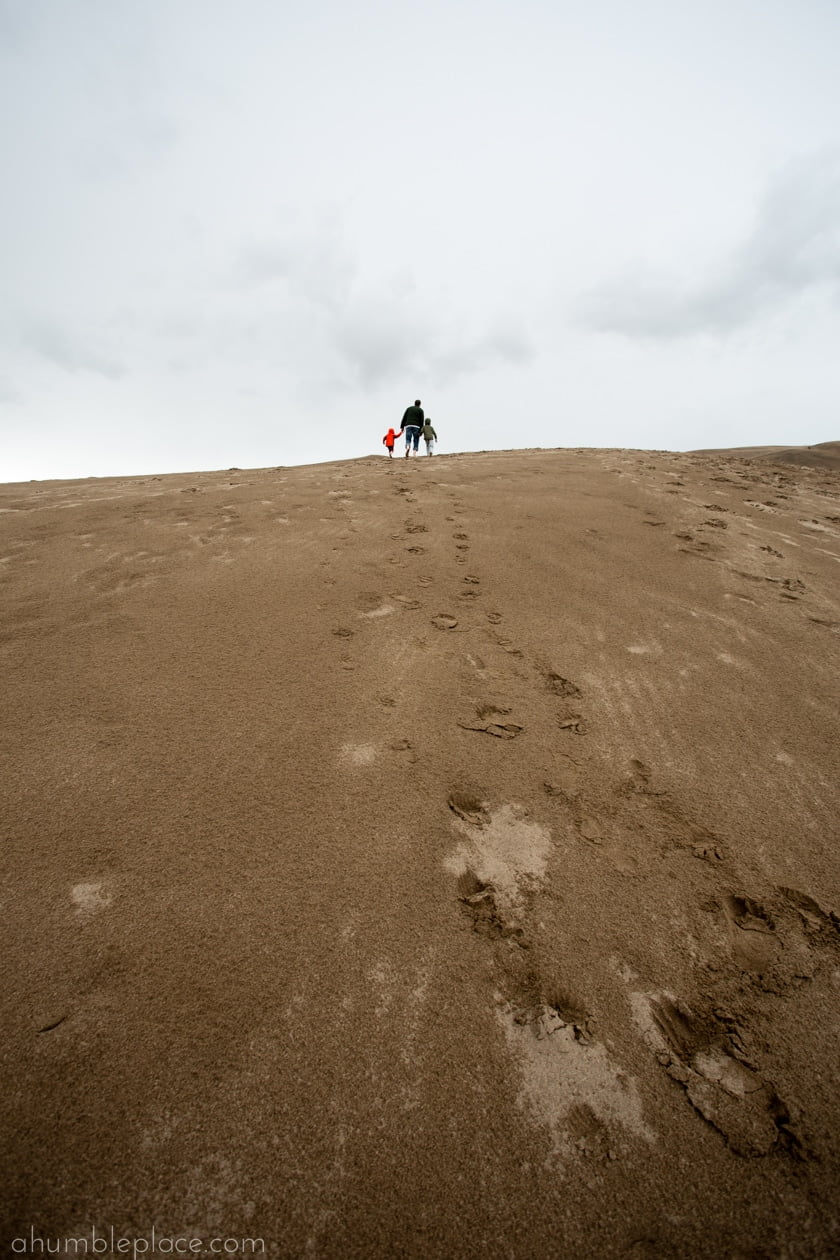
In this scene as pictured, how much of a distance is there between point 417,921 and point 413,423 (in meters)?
10.1

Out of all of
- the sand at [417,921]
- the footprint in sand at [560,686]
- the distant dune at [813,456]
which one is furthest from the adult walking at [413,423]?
the distant dune at [813,456]

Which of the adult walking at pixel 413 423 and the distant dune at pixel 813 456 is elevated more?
the adult walking at pixel 413 423

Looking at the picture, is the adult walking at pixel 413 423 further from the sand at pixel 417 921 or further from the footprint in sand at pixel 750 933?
the footprint in sand at pixel 750 933

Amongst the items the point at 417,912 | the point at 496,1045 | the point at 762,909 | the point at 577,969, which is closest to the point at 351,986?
the point at 417,912

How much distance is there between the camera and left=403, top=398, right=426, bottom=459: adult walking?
1027cm

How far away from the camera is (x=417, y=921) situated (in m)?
1.76

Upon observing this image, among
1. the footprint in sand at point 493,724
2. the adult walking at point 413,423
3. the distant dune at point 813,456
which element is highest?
the adult walking at point 413,423

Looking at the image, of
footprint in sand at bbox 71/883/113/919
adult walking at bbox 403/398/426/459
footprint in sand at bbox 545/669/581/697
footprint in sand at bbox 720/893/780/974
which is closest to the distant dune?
adult walking at bbox 403/398/426/459

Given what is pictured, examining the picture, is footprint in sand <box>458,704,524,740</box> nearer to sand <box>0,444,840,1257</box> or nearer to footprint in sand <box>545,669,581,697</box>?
sand <box>0,444,840,1257</box>

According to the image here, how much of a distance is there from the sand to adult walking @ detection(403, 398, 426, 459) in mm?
7571

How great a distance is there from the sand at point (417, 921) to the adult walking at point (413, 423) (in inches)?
298

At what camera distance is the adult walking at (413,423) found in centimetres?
1027

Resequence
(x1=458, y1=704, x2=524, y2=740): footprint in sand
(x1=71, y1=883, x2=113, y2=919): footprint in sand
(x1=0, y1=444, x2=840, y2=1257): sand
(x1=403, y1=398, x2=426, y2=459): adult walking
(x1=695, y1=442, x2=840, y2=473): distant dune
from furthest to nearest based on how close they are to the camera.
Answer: (x1=695, y1=442, x2=840, y2=473): distant dune → (x1=403, y1=398, x2=426, y2=459): adult walking → (x1=458, y1=704, x2=524, y2=740): footprint in sand → (x1=71, y1=883, x2=113, y2=919): footprint in sand → (x1=0, y1=444, x2=840, y2=1257): sand

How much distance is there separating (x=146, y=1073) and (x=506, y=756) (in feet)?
5.50
